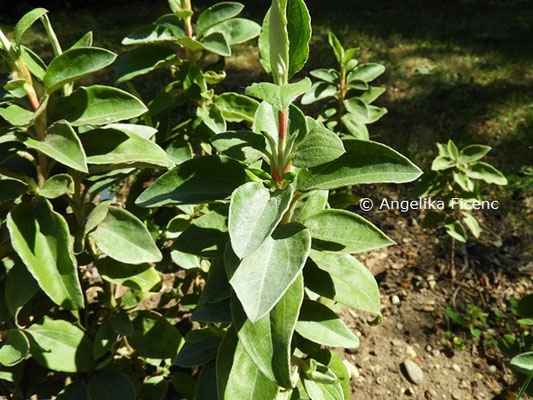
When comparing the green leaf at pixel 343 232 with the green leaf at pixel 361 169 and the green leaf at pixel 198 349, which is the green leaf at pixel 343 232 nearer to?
the green leaf at pixel 361 169

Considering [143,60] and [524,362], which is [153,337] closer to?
[143,60]

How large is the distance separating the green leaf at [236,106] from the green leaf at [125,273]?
69 centimetres

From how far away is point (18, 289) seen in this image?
1389 millimetres

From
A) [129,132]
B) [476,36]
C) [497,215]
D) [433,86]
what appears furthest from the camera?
[476,36]

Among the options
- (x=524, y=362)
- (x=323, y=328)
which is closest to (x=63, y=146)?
(x=323, y=328)

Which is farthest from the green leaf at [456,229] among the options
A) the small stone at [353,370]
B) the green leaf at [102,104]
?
the green leaf at [102,104]

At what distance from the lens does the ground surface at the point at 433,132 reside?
94.6 inches

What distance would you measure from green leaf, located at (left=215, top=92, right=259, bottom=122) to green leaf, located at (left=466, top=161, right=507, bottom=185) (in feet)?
4.36

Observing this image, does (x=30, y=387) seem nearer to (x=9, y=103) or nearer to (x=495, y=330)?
(x=9, y=103)

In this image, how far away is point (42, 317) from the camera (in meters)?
1.68

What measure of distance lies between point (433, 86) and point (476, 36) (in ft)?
5.70

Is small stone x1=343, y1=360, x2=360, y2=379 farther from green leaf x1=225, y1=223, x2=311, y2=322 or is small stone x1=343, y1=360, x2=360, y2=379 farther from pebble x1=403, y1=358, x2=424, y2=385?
green leaf x1=225, y1=223, x2=311, y2=322

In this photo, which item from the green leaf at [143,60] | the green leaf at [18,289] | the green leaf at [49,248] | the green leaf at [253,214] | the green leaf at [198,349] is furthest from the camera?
the green leaf at [143,60]

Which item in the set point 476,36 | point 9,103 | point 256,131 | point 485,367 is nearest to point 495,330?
point 485,367
